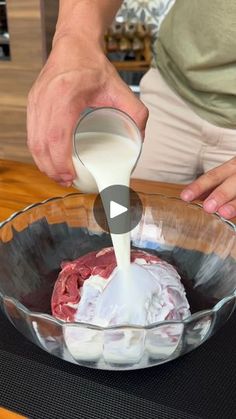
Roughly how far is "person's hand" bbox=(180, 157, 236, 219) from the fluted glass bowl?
0.03m

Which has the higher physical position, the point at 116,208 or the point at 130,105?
the point at 130,105

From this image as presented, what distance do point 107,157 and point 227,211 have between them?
0.71 ft

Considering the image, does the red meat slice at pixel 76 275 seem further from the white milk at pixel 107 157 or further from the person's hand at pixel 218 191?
the person's hand at pixel 218 191

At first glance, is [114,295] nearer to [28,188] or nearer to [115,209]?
[115,209]

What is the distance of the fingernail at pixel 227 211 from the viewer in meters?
0.80

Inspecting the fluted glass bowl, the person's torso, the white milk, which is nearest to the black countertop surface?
the fluted glass bowl

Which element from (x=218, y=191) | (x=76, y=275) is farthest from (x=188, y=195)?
(x=76, y=275)

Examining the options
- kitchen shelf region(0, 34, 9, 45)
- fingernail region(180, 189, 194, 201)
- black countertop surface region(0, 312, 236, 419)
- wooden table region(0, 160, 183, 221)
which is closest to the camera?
black countertop surface region(0, 312, 236, 419)

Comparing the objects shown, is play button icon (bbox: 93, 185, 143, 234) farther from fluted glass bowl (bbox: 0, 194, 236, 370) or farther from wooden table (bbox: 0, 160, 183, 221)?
wooden table (bbox: 0, 160, 183, 221)

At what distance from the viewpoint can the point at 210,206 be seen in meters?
0.79

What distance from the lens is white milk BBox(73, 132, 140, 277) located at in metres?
0.72

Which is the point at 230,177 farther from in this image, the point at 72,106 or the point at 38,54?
the point at 38,54

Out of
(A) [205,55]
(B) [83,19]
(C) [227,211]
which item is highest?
(B) [83,19]

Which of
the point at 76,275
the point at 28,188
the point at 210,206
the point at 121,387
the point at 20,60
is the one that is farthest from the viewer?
the point at 20,60
